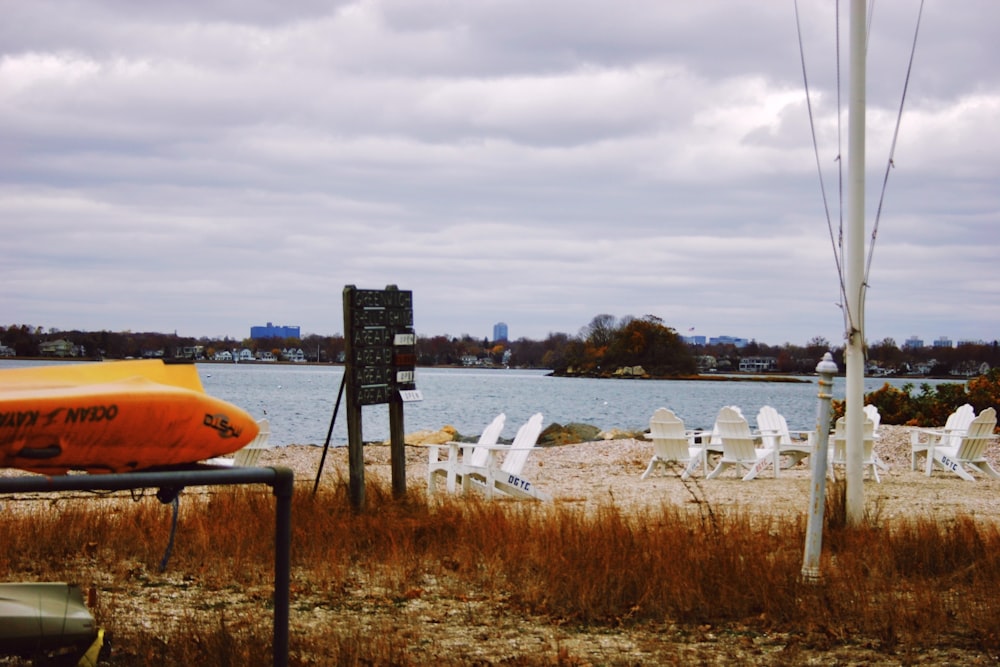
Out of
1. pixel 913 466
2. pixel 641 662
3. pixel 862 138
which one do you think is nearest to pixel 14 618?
pixel 641 662

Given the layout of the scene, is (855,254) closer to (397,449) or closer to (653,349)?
(397,449)

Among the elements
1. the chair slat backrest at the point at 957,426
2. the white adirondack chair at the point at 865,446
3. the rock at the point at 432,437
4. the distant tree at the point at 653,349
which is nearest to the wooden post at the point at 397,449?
the white adirondack chair at the point at 865,446

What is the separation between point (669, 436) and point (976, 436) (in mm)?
4485

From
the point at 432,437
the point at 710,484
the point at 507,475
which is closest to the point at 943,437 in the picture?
the point at 710,484

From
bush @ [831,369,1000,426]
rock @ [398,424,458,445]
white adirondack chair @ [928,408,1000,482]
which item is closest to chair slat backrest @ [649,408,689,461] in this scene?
white adirondack chair @ [928,408,1000,482]

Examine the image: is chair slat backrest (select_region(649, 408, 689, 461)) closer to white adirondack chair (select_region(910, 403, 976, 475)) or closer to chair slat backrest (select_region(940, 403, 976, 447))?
white adirondack chair (select_region(910, 403, 976, 475))

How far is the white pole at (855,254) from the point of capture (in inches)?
352

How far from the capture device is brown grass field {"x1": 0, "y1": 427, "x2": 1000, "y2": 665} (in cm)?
555

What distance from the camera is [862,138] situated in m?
9.02

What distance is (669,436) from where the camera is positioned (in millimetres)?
16172

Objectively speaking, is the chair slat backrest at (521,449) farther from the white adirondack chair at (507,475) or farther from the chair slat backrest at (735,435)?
the chair slat backrest at (735,435)

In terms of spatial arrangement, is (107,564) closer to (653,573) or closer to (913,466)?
(653,573)

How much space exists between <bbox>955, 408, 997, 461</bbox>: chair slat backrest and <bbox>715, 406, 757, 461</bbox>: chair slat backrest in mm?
3188

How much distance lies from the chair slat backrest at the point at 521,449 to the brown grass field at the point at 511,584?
3071 mm
